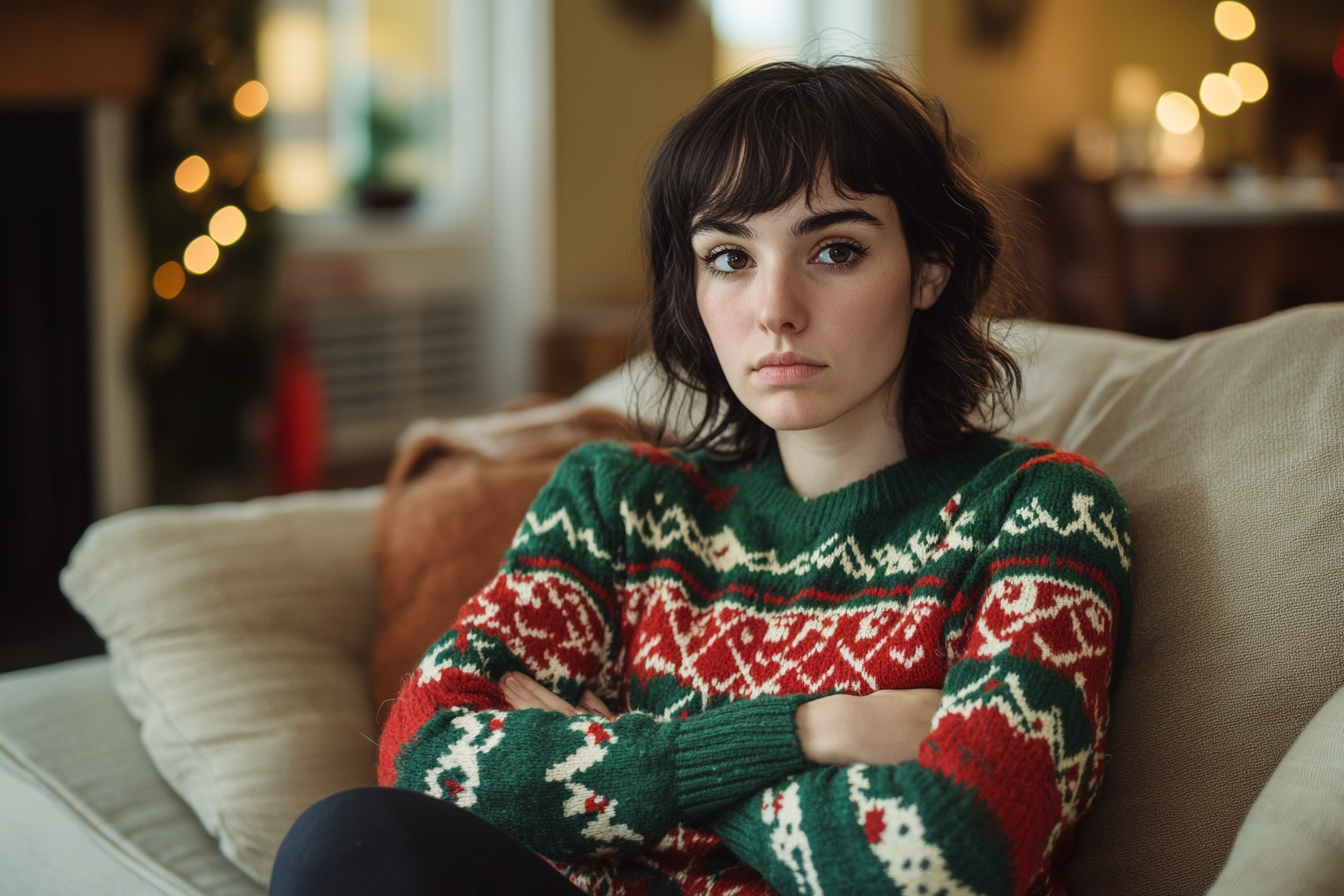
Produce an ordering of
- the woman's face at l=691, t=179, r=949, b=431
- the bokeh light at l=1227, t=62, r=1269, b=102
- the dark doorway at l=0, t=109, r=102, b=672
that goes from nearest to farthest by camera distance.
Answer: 1. the woman's face at l=691, t=179, r=949, b=431
2. the dark doorway at l=0, t=109, r=102, b=672
3. the bokeh light at l=1227, t=62, r=1269, b=102

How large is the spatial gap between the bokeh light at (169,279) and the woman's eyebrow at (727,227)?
2759 millimetres

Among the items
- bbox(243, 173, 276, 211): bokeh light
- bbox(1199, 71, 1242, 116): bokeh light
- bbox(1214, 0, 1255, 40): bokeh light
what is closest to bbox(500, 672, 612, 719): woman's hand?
bbox(243, 173, 276, 211): bokeh light

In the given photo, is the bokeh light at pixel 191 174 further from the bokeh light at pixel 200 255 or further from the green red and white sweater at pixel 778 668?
the green red and white sweater at pixel 778 668

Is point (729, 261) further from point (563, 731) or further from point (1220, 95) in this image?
point (1220, 95)

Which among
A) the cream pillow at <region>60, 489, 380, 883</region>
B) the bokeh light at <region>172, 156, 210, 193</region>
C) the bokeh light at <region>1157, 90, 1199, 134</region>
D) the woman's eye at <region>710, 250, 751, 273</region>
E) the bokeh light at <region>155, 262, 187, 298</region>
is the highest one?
the bokeh light at <region>1157, 90, 1199, 134</region>

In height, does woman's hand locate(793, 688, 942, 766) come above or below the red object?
above

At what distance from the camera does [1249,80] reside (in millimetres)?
8344

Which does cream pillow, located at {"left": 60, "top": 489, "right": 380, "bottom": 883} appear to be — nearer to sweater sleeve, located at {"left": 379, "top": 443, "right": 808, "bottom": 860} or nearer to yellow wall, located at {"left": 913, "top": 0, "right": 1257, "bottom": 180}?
sweater sleeve, located at {"left": 379, "top": 443, "right": 808, "bottom": 860}

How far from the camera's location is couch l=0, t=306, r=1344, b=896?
991mm

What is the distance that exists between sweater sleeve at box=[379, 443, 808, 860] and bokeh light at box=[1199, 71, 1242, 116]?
25.5 feet

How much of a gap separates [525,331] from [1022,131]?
384 cm

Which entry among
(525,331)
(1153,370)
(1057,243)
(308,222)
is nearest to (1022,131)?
(1057,243)

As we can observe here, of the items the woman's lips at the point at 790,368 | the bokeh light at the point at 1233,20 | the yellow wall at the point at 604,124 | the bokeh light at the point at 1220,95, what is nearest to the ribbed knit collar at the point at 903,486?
the woman's lips at the point at 790,368

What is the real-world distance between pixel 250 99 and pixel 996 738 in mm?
3275
